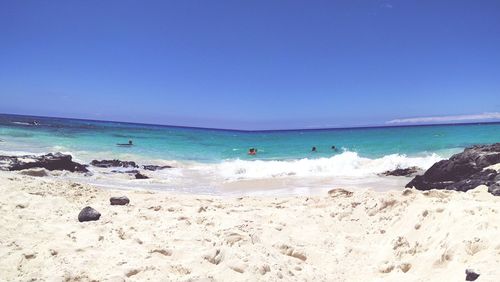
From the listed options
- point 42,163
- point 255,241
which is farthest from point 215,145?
point 255,241

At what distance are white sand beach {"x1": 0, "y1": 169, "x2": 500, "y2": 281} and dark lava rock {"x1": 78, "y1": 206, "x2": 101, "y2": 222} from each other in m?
0.09

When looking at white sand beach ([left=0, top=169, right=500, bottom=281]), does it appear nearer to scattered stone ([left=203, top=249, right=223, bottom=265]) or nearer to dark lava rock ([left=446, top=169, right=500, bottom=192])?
scattered stone ([left=203, top=249, right=223, bottom=265])

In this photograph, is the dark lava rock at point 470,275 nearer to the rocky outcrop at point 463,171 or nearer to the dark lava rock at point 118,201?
the rocky outcrop at point 463,171

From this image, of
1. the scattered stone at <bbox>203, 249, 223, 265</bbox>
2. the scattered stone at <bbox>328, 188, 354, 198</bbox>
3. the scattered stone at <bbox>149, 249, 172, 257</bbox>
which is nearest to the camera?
the scattered stone at <bbox>203, 249, 223, 265</bbox>

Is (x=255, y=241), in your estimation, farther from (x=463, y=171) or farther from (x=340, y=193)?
(x=463, y=171)

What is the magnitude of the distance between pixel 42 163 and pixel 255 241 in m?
10.5

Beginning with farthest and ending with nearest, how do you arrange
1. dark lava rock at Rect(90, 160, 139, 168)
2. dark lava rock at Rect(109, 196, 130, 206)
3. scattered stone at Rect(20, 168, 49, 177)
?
dark lava rock at Rect(90, 160, 139, 168) < scattered stone at Rect(20, 168, 49, 177) < dark lava rock at Rect(109, 196, 130, 206)

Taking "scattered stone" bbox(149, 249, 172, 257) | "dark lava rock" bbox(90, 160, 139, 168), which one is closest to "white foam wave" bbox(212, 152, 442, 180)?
"dark lava rock" bbox(90, 160, 139, 168)

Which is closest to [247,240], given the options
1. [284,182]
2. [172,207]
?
[172,207]

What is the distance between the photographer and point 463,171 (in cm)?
991

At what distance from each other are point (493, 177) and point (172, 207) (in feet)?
19.8

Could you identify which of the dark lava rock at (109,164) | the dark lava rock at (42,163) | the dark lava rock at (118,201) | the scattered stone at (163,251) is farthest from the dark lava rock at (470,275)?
the dark lava rock at (109,164)

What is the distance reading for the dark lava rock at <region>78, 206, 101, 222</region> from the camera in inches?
256

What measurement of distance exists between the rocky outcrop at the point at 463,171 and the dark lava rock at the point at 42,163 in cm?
1094
